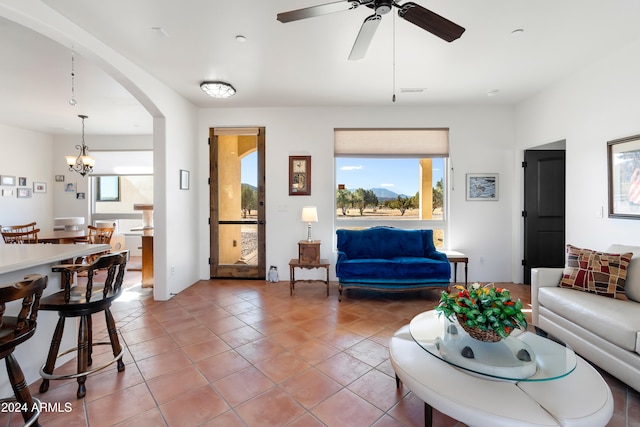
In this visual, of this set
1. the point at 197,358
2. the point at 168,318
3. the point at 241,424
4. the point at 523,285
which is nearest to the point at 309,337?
the point at 197,358

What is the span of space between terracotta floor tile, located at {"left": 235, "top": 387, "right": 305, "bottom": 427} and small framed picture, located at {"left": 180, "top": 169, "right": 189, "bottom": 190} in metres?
3.24

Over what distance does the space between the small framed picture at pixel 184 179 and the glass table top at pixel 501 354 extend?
365cm

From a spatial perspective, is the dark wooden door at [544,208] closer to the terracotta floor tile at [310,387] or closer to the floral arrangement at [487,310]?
the floral arrangement at [487,310]

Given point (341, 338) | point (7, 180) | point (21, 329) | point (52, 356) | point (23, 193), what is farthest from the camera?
point (23, 193)

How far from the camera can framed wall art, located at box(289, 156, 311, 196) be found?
186 inches

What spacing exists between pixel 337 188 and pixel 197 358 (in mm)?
3221

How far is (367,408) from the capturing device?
179cm

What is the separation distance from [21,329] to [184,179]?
308cm

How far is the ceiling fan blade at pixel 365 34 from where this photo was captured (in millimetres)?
1852

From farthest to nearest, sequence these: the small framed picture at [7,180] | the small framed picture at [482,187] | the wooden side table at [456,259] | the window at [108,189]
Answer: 1. the window at [108,189]
2. the small framed picture at [7,180]
3. the small framed picture at [482,187]
4. the wooden side table at [456,259]

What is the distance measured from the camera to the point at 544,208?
4406 mm

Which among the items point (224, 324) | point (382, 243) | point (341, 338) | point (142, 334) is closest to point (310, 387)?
point (341, 338)

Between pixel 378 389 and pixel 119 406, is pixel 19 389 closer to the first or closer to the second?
pixel 119 406

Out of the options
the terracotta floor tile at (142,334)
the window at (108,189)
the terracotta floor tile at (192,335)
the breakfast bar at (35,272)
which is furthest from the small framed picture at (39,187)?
the terracotta floor tile at (192,335)
